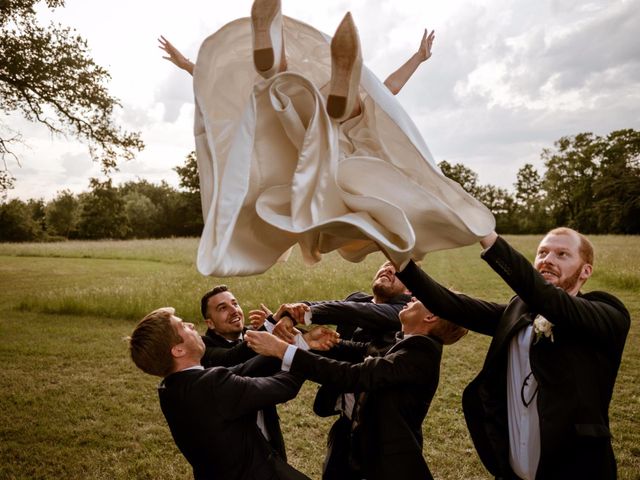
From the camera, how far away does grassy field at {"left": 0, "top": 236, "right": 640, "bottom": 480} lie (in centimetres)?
552

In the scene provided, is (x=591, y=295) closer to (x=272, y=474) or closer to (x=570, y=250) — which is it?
(x=570, y=250)

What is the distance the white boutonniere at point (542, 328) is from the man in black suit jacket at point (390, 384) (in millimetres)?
→ 479

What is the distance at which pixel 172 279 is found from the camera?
52.7ft

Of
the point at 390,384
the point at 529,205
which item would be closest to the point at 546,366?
the point at 390,384

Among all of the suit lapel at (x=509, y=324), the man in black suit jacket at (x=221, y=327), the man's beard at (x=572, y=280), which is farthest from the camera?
the man in black suit jacket at (x=221, y=327)

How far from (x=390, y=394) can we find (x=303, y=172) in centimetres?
139

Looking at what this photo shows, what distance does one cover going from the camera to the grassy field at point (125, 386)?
5520 mm

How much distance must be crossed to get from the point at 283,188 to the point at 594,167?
7169cm

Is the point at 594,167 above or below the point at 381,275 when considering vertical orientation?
above

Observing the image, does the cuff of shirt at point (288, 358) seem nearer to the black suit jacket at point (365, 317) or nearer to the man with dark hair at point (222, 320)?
the black suit jacket at point (365, 317)

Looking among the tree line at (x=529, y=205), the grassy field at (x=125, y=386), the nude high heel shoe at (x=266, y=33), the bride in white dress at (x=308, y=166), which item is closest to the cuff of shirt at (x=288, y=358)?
the bride in white dress at (x=308, y=166)

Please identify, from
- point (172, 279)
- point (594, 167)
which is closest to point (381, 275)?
point (172, 279)

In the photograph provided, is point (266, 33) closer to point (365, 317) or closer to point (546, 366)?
point (365, 317)

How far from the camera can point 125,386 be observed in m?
7.95
